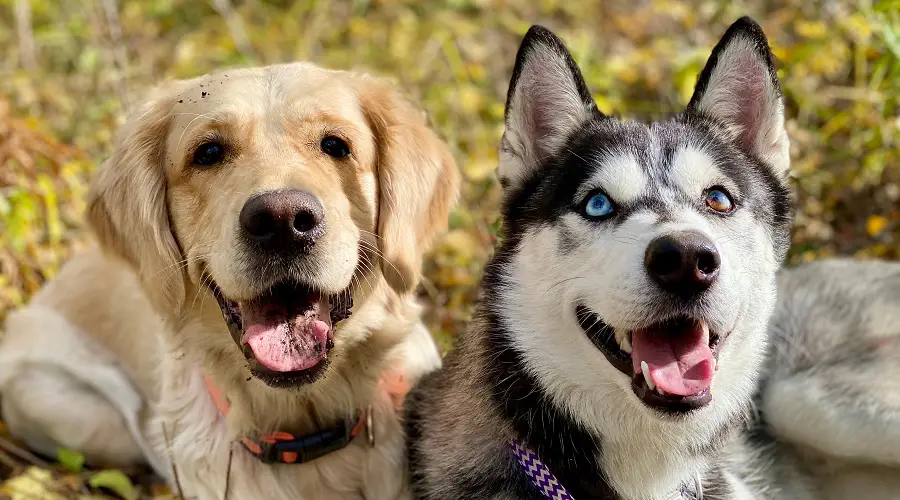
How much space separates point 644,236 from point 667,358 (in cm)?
36

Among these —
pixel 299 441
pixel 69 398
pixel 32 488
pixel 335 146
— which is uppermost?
A: pixel 335 146

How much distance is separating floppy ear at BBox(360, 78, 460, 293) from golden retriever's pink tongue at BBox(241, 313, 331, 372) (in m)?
0.38

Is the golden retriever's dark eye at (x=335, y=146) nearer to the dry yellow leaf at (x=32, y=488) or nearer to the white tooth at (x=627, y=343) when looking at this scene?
the white tooth at (x=627, y=343)

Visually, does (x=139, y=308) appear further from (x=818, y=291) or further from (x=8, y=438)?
(x=818, y=291)

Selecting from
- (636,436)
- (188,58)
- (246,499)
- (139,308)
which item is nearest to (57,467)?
(139,308)

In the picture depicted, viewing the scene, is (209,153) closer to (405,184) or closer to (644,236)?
(405,184)

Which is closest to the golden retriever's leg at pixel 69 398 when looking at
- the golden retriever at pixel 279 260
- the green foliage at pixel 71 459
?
the green foliage at pixel 71 459

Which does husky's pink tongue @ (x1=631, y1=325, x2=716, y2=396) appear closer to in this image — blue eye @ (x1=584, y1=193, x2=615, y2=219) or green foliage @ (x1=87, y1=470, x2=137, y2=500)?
blue eye @ (x1=584, y1=193, x2=615, y2=219)

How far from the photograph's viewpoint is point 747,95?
9.46 ft

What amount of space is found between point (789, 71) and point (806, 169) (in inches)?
23.6

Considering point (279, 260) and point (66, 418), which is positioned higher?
point (279, 260)

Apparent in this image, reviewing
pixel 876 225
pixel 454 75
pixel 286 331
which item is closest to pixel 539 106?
pixel 286 331

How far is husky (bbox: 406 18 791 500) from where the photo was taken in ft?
7.79

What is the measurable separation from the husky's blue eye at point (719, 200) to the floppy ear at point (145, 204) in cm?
176
